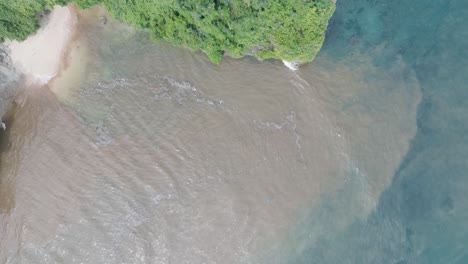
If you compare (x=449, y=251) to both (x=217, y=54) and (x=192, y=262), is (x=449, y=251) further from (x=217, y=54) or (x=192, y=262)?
(x=217, y=54)

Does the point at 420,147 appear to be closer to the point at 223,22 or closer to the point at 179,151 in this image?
the point at 223,22

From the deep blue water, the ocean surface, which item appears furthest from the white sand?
the deep blue water

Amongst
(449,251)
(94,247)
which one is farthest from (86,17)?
(449,251)

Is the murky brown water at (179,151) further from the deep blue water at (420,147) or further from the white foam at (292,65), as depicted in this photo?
the deep blue water at (420,147)

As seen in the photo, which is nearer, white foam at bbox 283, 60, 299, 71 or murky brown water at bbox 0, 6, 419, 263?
murky brown water at bbox 0, 6, 419, 263

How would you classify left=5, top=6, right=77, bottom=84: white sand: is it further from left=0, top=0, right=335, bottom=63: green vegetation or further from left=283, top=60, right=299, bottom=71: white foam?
left=283, top=60, right=299, bottom=71: white foam

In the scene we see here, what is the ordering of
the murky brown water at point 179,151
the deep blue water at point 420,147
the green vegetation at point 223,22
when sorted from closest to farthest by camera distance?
the green vegetation at point 223,22 → the murky brown water at point 179,151 → the deep blue water at point 420,147

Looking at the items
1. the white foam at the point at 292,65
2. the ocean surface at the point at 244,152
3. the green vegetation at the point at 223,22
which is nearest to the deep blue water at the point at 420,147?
the ocean surface at the point at 244,152
